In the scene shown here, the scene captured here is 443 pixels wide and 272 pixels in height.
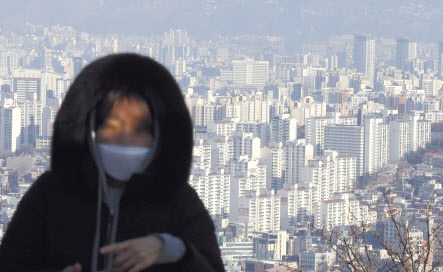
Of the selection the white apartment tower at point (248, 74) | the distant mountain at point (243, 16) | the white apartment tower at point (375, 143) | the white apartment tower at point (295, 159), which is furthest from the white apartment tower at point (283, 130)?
the distant mountain at point (243, 16)

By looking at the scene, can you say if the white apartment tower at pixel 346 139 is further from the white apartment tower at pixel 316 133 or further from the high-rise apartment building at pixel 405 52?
the high-rise apartment building at pixel 405 52

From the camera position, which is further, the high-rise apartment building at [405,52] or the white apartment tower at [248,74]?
the high-rise apartment building at [405,52]

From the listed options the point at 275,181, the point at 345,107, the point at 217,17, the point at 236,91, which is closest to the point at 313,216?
the point at 275,181

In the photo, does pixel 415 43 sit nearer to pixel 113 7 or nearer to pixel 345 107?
pixel 345 107

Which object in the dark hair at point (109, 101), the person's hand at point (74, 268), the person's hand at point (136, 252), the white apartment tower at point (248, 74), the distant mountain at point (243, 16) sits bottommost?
the person's hand at point (74, 268)

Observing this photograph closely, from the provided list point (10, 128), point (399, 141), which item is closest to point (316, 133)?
point (399, 141)

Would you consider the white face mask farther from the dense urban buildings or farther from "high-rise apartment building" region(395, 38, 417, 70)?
"high-rise apartment building" region(395, 38, 417, 70)
